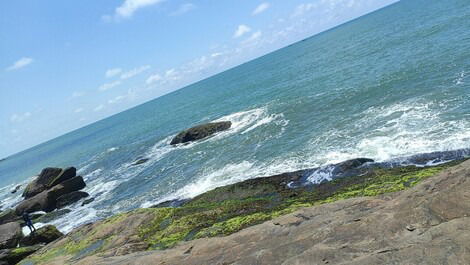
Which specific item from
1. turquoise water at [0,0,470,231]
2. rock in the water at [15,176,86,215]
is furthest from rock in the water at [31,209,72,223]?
rock in the water at [15,176,86,215]

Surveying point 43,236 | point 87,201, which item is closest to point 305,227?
point 43,236

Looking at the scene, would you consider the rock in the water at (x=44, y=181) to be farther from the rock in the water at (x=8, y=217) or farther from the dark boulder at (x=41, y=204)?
the rock in the water at (x=8, y=217)

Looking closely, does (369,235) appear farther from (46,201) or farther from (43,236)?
(46,201)

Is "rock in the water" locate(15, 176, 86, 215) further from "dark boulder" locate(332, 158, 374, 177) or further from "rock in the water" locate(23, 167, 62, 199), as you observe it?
"dark boulder" locate(332, 158, 374, 177)

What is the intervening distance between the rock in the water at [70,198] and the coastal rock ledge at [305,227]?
22.0 meters

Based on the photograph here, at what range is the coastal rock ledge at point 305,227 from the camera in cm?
975

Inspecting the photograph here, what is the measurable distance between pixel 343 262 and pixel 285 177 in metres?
18.2

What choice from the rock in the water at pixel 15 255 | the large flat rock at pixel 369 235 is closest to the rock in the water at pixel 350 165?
the large flat rock at pixel 369 235

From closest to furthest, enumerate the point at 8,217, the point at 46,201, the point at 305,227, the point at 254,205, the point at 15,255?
the point at 305,227 → the point at 254,205 → the point at 15,255 → the point at 46,201 → the point at 8,217

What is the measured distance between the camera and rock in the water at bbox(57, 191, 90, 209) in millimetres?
48812

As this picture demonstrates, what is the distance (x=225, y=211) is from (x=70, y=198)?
32921 mm

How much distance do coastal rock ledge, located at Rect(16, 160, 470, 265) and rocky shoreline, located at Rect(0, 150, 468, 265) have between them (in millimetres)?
82

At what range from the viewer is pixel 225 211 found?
24516mm

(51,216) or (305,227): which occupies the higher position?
(305,227)
